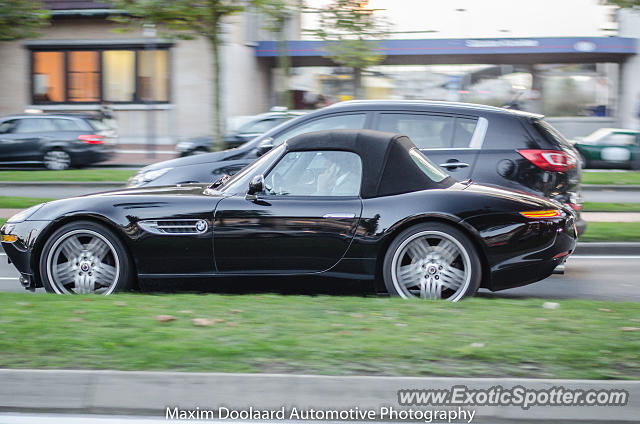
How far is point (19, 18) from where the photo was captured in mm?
16172

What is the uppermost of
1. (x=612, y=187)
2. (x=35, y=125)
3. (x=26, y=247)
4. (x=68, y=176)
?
(x=35, y=125)

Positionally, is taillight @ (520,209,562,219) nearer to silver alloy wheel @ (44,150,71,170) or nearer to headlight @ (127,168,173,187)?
headlight @ (127,168,173,187)

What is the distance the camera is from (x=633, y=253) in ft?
31.2

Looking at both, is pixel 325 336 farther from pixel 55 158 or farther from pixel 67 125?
pixel 67 125

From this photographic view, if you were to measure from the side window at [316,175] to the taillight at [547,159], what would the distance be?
2516 millimetres

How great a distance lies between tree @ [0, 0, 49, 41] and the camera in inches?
617

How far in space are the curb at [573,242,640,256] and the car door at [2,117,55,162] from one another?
50.6 ft

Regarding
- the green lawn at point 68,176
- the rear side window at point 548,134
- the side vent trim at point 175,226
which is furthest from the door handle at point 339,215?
the green lawn at point 68,176

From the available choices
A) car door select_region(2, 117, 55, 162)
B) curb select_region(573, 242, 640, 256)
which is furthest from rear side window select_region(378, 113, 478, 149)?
car door select_region(2, 117, 55, 162)

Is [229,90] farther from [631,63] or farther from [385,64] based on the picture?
[631,63]

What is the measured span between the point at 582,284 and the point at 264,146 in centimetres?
350

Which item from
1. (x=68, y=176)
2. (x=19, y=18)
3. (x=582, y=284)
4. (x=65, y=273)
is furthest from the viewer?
(x=68, y=176)

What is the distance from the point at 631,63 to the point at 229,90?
16360mm

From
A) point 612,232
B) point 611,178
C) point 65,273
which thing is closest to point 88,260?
point 65,273
